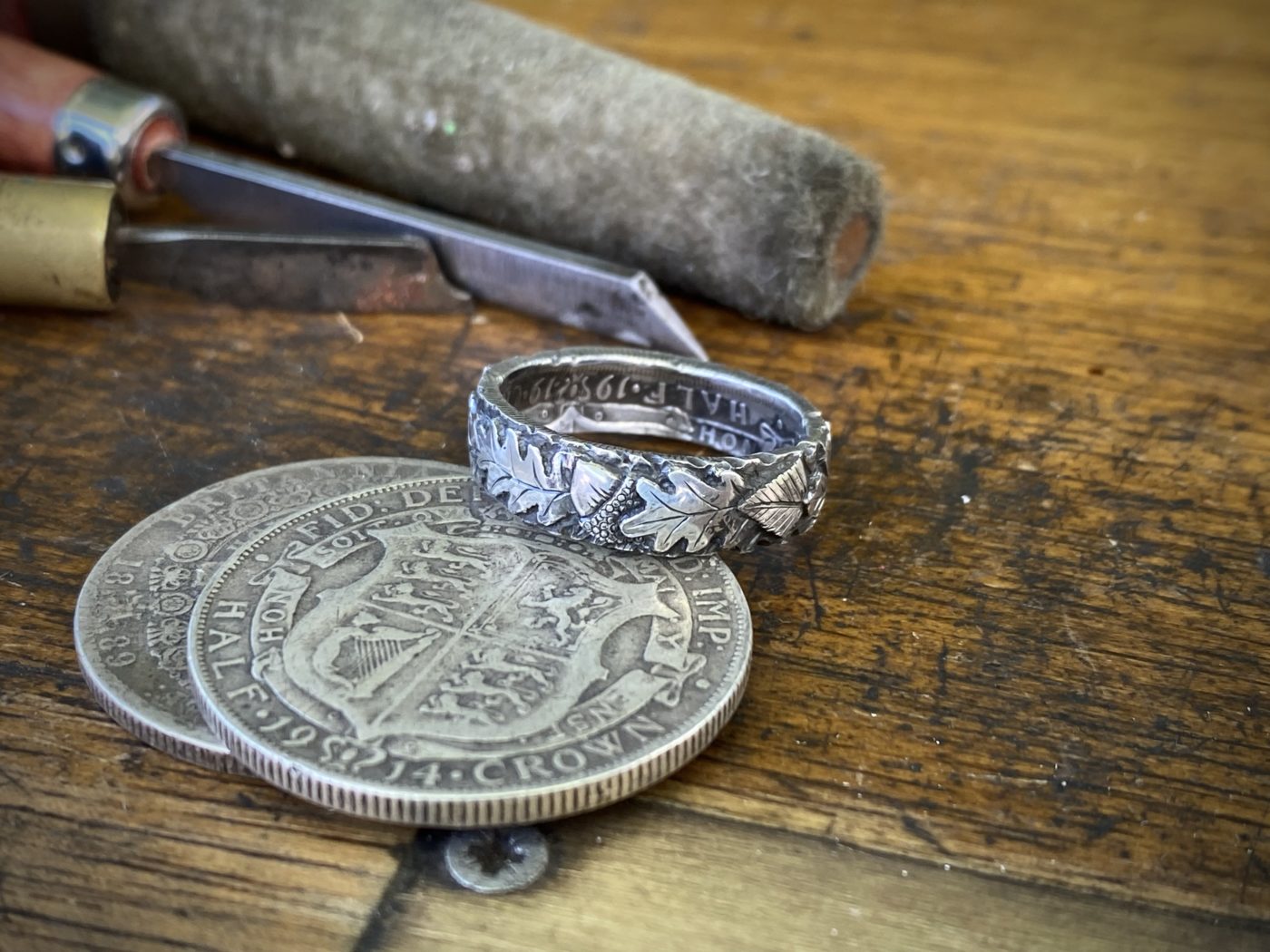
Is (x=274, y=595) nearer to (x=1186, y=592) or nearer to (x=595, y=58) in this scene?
(x=1186, y=592)

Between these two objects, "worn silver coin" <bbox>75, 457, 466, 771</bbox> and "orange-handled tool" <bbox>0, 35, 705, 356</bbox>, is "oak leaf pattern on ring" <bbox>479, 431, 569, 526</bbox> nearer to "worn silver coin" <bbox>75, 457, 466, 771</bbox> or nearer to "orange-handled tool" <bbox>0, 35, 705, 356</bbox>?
"worn silver coin" <bbox>75, 457, 466, 771</bbox>

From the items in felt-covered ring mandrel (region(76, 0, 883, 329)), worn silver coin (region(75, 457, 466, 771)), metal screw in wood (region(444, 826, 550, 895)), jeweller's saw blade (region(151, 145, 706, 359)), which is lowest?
metal screw in wood (region(444, 826, 550, 895))

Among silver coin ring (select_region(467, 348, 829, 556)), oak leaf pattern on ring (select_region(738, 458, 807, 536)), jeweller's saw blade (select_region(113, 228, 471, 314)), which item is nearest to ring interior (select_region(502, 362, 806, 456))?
silver coin ring (select_region(467, 348, 829, 556))

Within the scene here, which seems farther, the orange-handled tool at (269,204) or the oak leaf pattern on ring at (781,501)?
the orange-handled tool at (269,204)

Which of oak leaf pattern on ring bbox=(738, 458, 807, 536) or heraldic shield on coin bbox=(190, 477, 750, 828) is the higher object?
oak leaf pattern on ring bbox=(738, 458, 807, 536)

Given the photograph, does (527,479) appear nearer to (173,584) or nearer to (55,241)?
(173,584)

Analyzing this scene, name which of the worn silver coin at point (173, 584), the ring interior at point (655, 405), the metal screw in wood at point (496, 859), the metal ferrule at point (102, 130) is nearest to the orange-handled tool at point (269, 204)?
the metal ferrule at point (102, 130)

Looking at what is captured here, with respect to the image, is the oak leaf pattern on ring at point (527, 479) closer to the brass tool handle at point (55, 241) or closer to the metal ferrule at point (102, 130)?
the brass tool handle at point (55, 241)
